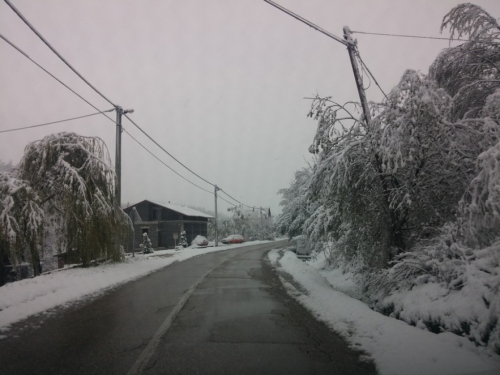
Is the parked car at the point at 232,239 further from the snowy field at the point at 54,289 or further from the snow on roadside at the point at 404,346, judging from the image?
the snow on roadside at the point at 404,346

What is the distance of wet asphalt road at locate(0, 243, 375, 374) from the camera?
4012 mm

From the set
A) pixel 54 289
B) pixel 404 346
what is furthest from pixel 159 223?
pixel 404 346

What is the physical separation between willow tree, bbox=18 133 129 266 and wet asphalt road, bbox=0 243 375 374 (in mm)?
5231

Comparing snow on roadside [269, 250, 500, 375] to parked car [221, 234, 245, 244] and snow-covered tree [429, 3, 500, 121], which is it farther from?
parked car [221, 234, 245, 244]

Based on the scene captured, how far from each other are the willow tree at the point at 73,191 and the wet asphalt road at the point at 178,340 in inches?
206

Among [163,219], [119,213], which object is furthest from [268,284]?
[163,219]

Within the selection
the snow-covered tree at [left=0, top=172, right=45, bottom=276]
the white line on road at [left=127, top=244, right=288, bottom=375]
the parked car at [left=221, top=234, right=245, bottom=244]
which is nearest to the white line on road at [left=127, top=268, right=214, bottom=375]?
the white line on road at [left=127, top=244, right=288, bottom=375]

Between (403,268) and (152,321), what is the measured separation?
5.21m

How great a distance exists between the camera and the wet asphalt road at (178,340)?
4012mm

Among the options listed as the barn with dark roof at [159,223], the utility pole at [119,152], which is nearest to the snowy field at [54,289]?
the utility pole at [119,152]

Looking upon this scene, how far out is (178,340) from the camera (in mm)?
4961

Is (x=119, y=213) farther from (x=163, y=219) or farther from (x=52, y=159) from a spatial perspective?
(x=163, y=219)

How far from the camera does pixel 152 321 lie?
6027 mm

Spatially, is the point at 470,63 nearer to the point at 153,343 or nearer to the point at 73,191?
the point at 153,343
